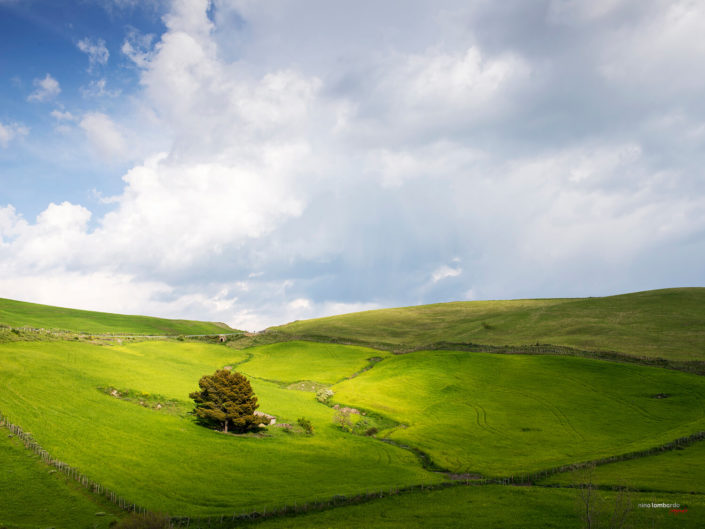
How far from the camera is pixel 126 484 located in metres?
36.3

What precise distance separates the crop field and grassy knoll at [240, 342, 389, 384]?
8.16ft

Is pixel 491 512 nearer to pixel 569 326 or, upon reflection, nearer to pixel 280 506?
pixel 280 506

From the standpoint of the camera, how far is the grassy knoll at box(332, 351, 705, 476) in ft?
184

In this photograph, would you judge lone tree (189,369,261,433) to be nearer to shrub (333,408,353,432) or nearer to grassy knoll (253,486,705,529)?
shrub (333,408,353,432)

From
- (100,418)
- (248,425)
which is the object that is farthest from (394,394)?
(100,418)

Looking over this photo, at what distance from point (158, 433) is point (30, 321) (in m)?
130

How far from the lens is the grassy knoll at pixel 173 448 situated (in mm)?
37469

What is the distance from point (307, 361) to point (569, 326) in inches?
2893

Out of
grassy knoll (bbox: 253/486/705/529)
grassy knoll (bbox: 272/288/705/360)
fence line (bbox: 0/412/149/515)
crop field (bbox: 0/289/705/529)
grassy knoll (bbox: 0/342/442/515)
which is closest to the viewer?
grassy knoll (bbox: 253/486/705/529)

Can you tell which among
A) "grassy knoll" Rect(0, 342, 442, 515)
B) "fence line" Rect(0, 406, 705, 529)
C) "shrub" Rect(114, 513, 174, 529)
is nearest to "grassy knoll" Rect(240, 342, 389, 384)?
"grassy knoll" Rect(0, 342, 442, 515)

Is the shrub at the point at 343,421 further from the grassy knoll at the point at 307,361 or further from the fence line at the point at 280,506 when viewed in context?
the grassy knoll at the point at 307,361

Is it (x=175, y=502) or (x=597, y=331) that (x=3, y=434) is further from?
(x=597, y=331)

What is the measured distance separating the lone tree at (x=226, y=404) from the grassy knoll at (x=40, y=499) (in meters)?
20.6

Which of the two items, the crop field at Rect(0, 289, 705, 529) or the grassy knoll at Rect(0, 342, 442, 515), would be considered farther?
the grassy knoll at Rect(0, 342, 442, 515)
